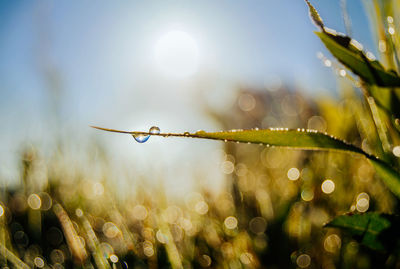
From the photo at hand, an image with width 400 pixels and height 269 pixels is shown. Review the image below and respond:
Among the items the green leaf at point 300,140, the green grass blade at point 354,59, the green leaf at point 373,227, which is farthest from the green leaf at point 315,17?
the green leaf at point 373,227

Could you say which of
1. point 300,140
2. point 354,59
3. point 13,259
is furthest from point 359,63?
point 13,259

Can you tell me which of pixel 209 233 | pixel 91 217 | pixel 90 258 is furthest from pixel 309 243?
pixel 91 217

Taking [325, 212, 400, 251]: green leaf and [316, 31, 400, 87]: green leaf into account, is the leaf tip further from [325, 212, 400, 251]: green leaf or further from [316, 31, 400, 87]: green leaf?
[325, 212, 400, 251]: green leaf

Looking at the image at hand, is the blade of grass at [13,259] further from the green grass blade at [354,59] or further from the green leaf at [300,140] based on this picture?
the green grass blade at [354,59]

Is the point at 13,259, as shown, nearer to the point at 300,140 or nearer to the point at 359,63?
the point at 300,140

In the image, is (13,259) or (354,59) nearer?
(354,59)

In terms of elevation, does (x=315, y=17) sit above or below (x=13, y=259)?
above
